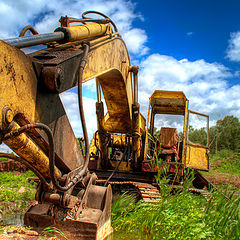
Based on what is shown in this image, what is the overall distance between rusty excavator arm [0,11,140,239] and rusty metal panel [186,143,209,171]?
11.3ft

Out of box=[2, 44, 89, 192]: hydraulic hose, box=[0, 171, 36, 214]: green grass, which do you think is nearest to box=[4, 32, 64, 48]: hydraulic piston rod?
box=[2, 44, 89, 192]: hydraulic hose

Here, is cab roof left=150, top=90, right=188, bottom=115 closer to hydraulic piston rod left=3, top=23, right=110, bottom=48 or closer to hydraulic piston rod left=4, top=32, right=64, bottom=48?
hydraulic piston rod left=3, top=23, right=110, bottom=48

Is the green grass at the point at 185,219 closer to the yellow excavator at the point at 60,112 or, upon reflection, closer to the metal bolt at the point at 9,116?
the yellow excavator at the point at 60,112

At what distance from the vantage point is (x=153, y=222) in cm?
391

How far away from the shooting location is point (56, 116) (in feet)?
8.61

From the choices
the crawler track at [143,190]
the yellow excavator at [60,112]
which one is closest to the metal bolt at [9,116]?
the yellow excavator at [60,112]

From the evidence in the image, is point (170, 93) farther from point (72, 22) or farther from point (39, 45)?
point (39, 45)

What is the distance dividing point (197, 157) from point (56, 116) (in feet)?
17.8

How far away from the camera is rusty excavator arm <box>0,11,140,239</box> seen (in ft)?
6.68

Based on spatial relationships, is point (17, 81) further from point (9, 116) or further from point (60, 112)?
point (60, 112)

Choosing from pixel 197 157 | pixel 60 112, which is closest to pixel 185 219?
pixel 60 112

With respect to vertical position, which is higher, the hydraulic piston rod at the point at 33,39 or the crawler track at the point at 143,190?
the hydraulic piston rod at the point at 33,39

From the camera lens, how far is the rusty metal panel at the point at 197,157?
698cm

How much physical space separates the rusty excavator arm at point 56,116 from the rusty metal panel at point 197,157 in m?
3.43
